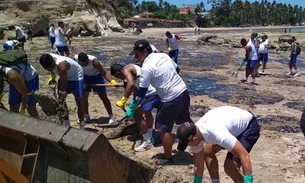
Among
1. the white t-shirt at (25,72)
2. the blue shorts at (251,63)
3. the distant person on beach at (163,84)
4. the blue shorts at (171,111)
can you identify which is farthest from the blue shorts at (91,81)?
the blue shorts at (251,63)

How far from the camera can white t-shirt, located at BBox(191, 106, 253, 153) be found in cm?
387

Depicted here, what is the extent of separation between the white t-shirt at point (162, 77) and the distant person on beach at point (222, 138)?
123 cm

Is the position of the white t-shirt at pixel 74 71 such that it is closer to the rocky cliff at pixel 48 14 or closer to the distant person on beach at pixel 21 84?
the distant person on beach at pixel 21 84

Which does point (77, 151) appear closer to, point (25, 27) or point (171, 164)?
point (171, 164)

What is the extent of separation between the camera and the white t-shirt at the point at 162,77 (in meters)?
5.48

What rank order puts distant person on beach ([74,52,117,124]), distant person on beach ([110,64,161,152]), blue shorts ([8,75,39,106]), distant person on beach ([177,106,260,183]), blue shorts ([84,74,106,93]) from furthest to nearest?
blue shorts ([84,74,106,93])
distant person on beach ([74,52,117,124])
blue shorts ([8,75,39,106])
distant person on beach ([110,64,161,152])
distant person on beach ([177,106,260,183])

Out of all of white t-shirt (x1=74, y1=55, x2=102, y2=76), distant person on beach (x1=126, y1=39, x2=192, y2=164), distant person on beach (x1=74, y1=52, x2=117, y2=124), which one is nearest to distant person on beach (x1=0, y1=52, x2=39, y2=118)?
distant person on beach (x1=74, y1=52, x2=117, y2=124)

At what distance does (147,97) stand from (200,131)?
7.81 feet

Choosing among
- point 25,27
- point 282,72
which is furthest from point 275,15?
point 282,72

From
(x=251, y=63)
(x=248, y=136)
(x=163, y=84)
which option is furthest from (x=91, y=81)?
(x=251, y=63)

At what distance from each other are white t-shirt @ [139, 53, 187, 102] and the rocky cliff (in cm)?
2609

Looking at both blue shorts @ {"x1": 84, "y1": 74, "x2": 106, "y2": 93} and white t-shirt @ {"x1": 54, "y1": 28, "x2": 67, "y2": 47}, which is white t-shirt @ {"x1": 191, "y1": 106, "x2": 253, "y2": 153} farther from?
white t-shirt @ {"x1": 54, "y1": 28, "x2": 67, "y2": 47}

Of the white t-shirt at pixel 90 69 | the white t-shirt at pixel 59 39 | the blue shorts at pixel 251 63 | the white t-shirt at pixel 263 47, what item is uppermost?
the white t-shirt at pixel 90 69

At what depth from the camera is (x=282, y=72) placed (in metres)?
17.0
